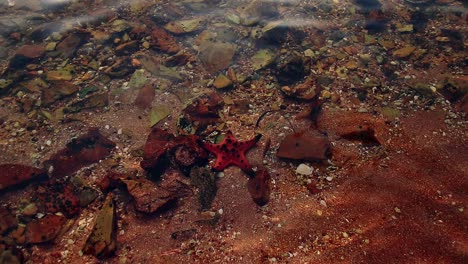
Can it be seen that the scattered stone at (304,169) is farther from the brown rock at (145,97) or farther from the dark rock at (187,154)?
the brown rock at (145,97)

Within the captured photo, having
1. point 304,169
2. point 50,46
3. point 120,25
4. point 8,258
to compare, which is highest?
point 120,25

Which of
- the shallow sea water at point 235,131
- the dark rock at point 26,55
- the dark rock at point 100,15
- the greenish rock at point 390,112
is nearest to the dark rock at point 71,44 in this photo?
the shallow sea water at point 235,131

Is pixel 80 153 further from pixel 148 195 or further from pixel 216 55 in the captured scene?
pixel 216 55

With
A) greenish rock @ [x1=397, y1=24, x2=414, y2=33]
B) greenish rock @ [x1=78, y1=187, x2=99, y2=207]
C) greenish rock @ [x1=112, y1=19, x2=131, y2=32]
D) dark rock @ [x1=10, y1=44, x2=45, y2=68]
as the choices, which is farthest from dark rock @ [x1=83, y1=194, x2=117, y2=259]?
greenish rock @ [x1=397, y1=24, x2=414, y2=33]

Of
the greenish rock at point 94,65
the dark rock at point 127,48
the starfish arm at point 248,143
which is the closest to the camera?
the starfish arm at point 248,143

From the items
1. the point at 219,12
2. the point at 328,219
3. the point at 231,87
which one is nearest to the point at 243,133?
the point at 231,87

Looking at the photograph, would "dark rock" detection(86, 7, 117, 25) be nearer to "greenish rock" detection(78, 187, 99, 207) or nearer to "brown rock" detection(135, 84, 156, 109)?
"brown rock" detection(135, 84, 156, 109)

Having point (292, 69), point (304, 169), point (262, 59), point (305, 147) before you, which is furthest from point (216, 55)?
point (304, 169)
